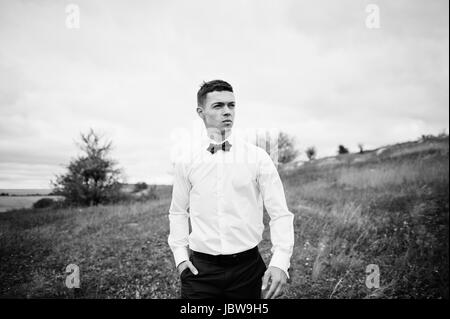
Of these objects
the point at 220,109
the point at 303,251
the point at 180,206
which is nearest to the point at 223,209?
the point at 180,206

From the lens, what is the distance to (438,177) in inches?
393

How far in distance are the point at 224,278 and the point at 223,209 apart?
25.9 inches

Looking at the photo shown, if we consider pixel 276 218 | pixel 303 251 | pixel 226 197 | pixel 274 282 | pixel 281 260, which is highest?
pixel 226 197

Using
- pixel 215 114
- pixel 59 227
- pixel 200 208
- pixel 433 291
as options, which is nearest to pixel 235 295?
pixel 200 208

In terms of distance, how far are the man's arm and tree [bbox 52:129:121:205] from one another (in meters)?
16.7

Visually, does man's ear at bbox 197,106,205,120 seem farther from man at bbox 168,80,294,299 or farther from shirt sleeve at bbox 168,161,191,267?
shirt sleeve at bbox 168,161,191,267

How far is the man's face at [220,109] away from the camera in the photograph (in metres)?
2.54

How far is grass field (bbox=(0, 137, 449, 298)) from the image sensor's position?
4598 millimetres

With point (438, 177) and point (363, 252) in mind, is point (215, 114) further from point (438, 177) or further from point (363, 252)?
point (438, 177)

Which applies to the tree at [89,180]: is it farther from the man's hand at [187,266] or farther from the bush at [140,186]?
the man's hand at [187,266]

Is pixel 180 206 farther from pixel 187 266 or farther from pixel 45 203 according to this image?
pixel 45 203

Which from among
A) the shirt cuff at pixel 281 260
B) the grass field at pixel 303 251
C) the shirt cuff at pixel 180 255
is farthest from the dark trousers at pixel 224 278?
the grass field at pixel 303 251

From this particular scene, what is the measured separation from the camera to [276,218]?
2252mm

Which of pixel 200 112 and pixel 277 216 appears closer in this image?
pixel 277 216
